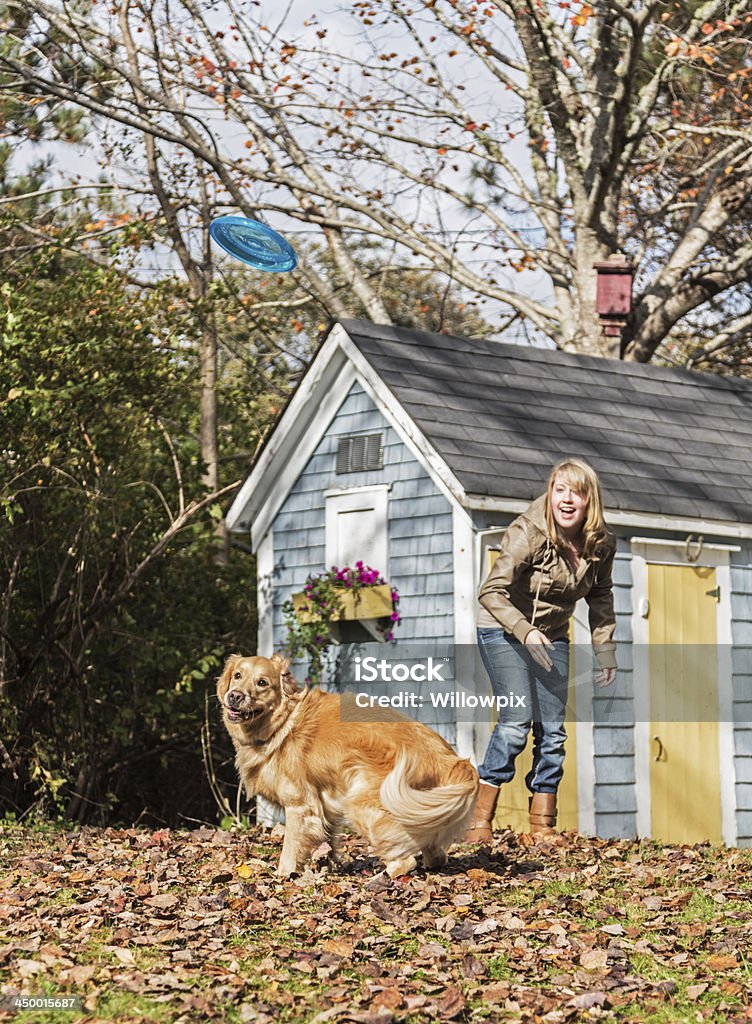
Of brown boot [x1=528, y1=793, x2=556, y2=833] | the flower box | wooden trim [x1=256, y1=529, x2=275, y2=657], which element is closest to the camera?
brown boot [x1=528, y1=793, x2=556, y2=833]

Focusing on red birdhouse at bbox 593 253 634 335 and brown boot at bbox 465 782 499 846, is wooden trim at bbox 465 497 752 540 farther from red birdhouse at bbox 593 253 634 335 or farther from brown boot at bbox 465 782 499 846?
red birdhouse at bbox 593 253 634 335

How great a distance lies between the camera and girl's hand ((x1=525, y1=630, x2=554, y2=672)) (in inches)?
292

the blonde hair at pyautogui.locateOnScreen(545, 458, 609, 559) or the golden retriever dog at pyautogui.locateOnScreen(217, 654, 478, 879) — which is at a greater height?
the blonde hair at pyautogui.locateOnScreen(545, 458, 609, 559)

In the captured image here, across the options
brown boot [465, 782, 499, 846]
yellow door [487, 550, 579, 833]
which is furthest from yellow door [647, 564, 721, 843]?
brown boot [465, 782, 499, 846]

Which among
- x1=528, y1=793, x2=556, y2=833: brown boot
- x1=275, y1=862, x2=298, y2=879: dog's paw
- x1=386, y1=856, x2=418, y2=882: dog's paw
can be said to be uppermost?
x1=528, y1=793, x2=556, y2=833: brown boot

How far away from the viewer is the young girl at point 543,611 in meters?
7.72

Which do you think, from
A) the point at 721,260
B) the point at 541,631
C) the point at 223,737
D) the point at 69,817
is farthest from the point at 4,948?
the point at 721,260

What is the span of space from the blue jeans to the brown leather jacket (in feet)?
0.52

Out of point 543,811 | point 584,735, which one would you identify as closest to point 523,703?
point 543,811

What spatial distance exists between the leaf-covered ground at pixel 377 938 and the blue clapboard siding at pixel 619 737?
7.32 ft

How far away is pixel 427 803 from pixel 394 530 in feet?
Answer: 14.6

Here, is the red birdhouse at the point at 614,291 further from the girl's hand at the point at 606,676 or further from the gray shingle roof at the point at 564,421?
the girl's hand at the point at 606,676

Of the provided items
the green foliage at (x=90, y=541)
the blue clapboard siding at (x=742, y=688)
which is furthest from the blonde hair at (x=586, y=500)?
the green foliage at (x=90, y=541)

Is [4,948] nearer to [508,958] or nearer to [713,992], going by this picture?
[508,958]
